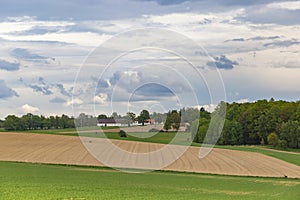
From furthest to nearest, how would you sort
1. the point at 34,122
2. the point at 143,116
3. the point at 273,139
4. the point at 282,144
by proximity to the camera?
the point at 34,122 → the point at 273,139 → the point at 282,144 → the point at 143,116

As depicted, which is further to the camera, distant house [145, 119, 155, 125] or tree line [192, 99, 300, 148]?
tree line [192, 99, 300, 148]

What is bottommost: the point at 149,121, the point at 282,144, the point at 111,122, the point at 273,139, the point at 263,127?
the point at 282,144

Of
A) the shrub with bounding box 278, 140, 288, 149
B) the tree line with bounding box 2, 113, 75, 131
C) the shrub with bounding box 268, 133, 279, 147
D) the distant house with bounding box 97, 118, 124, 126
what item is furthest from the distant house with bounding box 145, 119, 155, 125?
the tree line with bounding box 2, 113, 75, 131

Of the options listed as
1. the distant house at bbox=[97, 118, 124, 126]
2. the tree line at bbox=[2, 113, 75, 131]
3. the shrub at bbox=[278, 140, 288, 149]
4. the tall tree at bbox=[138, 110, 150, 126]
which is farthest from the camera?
the tree line at bbox=[2, 113, 75, 131]

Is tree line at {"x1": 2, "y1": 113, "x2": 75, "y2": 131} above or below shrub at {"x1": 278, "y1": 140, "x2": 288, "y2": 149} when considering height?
above

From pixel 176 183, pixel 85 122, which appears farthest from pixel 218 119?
pixel 176 183

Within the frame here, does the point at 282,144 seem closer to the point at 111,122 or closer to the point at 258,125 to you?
the point at 258,125

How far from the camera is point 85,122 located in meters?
61.1

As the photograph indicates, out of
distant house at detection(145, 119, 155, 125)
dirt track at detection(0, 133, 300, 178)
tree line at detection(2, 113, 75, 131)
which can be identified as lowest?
dirt track at detection(0, 133, 300, 178)

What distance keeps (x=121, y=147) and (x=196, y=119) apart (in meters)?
11.4

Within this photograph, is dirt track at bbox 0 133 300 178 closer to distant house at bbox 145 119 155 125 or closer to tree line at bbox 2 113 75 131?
distant house at bbox 145 119 155 125

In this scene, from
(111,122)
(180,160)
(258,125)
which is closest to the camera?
(111,122)

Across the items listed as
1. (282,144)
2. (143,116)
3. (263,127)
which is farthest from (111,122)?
(263,127)

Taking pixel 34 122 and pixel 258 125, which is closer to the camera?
pixel 258 125
